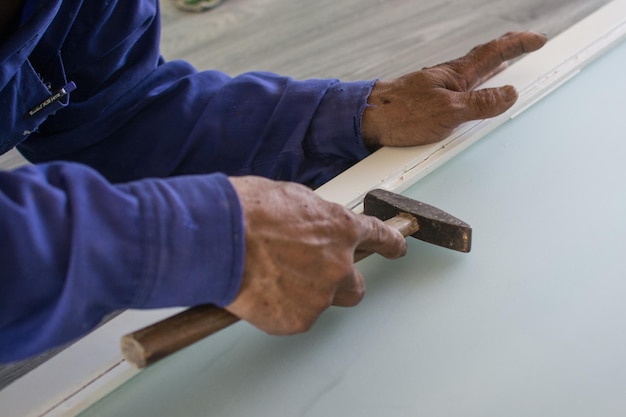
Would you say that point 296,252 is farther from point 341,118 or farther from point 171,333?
point 341,118

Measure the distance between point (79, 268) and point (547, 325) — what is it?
1.74 ft

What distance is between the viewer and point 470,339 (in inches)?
30.9

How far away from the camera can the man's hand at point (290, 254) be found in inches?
26.3

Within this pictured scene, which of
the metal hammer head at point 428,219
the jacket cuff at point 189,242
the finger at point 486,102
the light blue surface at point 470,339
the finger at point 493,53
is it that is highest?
the jacket cuff at point 189,242

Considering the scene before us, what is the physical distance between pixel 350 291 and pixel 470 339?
0.16 m

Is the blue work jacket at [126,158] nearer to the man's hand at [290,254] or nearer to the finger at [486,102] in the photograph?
the man's hand at [290,254]

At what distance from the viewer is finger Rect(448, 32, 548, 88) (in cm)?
108

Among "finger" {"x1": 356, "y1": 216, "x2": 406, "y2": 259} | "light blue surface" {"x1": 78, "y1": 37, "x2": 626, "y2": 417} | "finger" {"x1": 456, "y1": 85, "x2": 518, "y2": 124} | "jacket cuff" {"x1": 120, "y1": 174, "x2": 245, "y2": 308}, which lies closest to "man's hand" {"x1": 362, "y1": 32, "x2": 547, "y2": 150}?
"finger" {"x1": 456, "y1": 85, "x2": 518, "y2": 124}

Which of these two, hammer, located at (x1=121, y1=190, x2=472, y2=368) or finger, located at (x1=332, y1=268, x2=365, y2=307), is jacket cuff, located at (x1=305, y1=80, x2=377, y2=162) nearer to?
hammer, located at (x1=121, y1=190, x2=472, y2=368)

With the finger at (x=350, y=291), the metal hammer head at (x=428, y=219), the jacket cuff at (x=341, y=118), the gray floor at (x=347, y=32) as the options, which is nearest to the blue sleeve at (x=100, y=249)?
the finger at (x=350, y=291)

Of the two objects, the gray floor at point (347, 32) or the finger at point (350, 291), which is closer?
the finger at point (350, 291)

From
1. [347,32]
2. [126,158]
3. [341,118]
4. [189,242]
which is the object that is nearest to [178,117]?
[126,158]

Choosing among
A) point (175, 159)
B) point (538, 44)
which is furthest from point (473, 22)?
point (175, 159)

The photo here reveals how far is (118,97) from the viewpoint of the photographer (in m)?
1.10
